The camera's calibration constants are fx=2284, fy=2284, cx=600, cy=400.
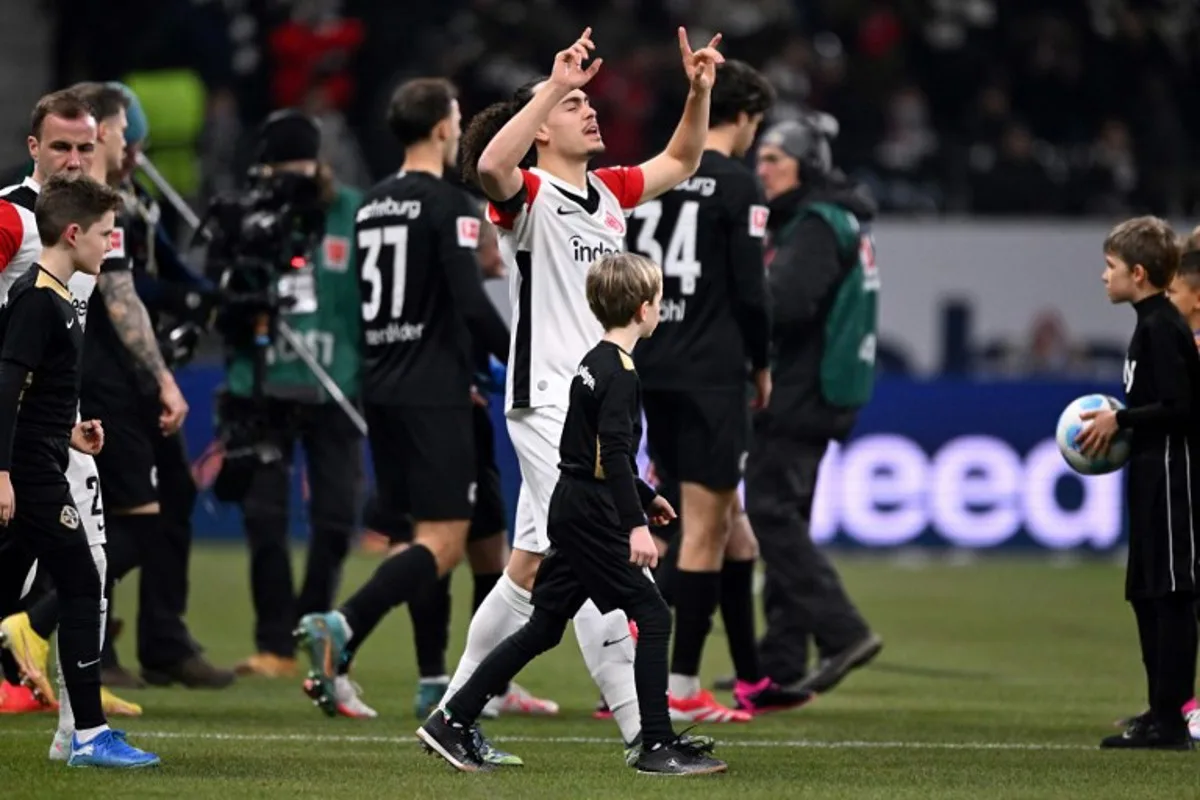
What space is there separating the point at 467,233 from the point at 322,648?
1.76 meters

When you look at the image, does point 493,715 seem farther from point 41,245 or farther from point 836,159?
point 836,159

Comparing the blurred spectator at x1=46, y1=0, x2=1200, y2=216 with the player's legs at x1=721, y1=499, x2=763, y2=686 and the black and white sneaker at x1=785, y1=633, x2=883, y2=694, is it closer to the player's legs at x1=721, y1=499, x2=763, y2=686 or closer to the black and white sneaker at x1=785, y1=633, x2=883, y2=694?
the black and white sneaker at x1=785, y1=633, x2=883, y2=694

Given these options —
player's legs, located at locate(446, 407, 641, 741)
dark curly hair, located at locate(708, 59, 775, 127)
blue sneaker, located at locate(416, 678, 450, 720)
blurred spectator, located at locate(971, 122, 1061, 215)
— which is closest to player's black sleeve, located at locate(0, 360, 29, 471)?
player's legs, located at locate(446, 407, 641, 741)

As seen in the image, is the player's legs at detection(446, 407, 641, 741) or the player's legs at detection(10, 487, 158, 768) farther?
the player's legs at detection(446, 407, 641, 741)

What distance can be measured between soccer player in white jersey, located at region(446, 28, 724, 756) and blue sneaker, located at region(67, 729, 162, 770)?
1085 millimetres

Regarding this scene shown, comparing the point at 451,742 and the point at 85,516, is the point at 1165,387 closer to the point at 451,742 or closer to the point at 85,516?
the point at 451,742

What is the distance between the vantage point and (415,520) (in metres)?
9.26

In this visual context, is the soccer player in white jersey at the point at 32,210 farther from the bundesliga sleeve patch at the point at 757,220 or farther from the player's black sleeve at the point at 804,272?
the player's black sleeve at the point at 804,272

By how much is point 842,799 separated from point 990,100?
52.1ft

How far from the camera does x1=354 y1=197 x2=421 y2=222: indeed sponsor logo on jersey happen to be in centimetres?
931

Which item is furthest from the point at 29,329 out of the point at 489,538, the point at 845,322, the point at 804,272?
the point at 845,322

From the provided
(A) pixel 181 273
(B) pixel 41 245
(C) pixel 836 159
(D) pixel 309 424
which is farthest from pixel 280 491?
(C) pixel 836 159

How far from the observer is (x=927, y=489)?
1783 cm

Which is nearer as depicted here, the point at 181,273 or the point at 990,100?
the point at 181,273
